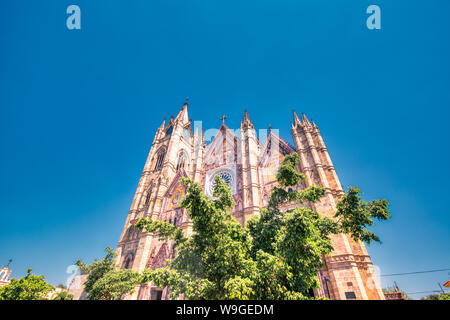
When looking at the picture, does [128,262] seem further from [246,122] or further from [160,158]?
[246,122]

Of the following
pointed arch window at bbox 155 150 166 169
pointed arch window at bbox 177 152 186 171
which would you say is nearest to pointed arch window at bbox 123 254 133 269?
pointed arch window at bbox 177 152 186 171

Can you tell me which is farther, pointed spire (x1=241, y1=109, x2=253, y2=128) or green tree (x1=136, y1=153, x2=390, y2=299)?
pointed spire (x1=241, y1=109, x2=253, y2=128)

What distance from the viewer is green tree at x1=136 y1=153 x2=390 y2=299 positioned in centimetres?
632

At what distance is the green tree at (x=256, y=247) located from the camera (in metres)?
6.32

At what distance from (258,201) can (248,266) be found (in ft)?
36.6

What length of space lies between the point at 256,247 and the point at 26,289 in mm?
27007

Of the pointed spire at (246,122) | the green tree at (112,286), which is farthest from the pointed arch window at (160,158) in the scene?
the green tree at (112,286)

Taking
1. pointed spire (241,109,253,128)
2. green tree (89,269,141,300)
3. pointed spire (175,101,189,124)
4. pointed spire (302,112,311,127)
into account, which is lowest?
green tree (89,269,141,300)

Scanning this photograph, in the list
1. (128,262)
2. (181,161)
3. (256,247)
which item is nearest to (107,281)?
(128,262)

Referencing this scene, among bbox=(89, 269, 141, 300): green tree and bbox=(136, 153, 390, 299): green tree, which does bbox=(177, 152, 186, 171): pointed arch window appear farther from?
bbox=(136, 153, 390, 299): green tree

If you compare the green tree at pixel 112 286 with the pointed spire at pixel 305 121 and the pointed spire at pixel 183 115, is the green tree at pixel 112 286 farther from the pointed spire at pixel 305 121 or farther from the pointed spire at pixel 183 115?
the pointed spire at pixel 183 115

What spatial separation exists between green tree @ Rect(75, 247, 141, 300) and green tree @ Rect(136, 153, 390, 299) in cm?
730
